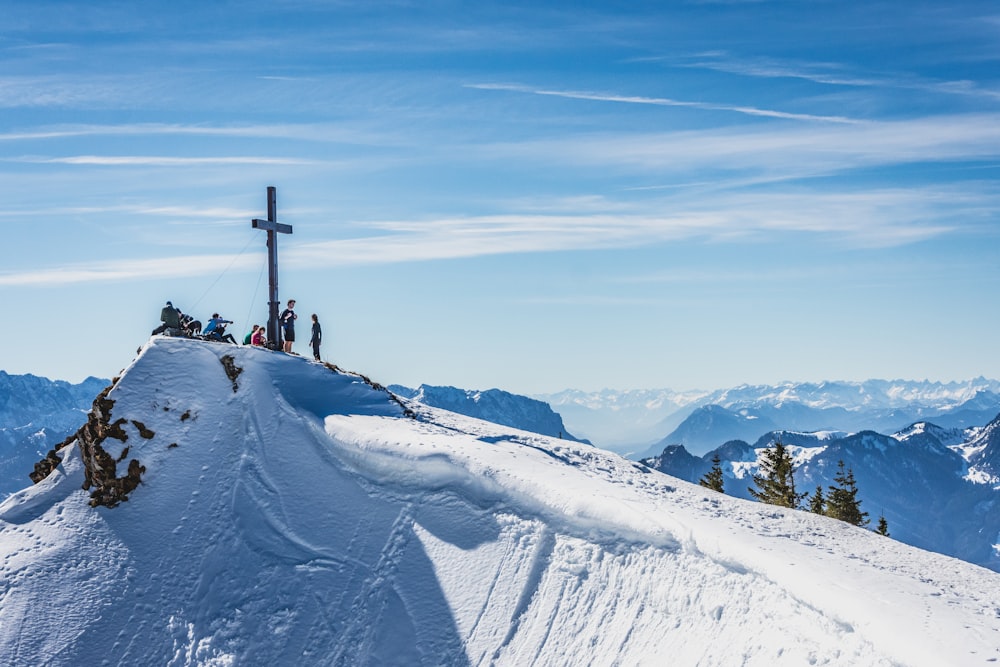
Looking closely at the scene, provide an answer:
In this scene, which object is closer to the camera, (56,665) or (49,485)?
(56,665)

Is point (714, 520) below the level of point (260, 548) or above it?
above

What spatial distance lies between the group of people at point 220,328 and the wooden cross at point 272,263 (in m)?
0.43

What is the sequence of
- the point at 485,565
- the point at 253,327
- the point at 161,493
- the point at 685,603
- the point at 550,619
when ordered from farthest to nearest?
the point at 253,327
the point at 161,493
the point at 485,565
the point at 550,619
the point at 685,603

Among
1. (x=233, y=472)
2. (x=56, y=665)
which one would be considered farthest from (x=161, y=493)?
(x=56, y=665)

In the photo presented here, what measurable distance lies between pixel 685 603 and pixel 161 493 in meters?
14.5

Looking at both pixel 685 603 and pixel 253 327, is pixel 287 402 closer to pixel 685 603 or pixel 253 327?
pixel 253 327

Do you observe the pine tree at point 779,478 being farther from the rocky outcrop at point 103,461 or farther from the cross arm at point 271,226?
the rocky outcrop at point 103,461

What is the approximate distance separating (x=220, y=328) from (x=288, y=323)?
2526 mm

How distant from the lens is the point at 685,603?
1822 cm

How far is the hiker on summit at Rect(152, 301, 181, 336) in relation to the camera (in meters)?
28.7

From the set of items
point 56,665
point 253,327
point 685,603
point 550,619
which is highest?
point 253,327

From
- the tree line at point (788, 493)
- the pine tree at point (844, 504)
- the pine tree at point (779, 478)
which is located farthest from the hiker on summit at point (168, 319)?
the pine tree at point (844, 504)

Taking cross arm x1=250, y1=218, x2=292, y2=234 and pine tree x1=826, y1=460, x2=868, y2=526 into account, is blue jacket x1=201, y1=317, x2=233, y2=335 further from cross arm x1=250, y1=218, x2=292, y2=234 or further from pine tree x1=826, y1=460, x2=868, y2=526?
pine tree x1=826, y1=460, x2=868, y2=526

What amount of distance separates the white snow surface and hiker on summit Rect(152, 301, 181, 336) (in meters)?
2.27
